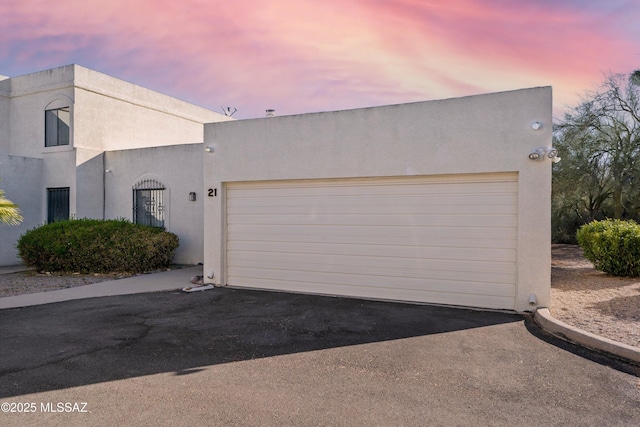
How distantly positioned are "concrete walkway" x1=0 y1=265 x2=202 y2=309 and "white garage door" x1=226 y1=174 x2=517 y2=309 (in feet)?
5.36

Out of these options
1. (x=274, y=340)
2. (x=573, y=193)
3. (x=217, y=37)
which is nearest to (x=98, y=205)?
(x=217, y=37)

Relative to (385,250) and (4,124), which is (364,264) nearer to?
(385,250)

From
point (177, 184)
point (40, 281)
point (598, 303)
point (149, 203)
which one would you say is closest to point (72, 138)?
point (149, 203)

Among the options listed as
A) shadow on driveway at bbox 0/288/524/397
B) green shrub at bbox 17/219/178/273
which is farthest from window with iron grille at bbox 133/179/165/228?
shadow on driveway at bbox 0/288/524/397

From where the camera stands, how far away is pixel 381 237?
8.18 metres

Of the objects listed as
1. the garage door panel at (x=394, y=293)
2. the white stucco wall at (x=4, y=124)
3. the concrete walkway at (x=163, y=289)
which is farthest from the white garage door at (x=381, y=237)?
the white stucco wall at (x=4, y=124)

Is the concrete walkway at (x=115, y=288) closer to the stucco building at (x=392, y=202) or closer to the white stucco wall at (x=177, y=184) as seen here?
the stucco building at (x=392, y=202)

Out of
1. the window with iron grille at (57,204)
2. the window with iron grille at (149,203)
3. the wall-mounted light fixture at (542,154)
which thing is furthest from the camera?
the window with iron grille at (57,204)

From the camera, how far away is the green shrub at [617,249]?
9094mm

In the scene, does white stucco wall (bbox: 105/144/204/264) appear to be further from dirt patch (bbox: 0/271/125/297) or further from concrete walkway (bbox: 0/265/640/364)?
dirt patch (bbox: 0/271/125/297)

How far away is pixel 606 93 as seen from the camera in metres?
16.5

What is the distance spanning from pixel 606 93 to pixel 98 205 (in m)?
19.5

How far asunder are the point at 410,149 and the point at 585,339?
4.13 m

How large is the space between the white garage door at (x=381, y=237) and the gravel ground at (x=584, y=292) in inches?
44.8
